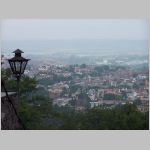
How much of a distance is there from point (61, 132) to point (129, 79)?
2.37 m

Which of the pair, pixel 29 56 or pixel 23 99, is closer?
pixel 29 56

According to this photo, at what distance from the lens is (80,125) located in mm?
7824

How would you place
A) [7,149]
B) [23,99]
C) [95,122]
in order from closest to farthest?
[7,149] < [95,122] < [23,99]

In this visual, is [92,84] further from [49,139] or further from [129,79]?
[49,139]

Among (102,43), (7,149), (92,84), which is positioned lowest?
(7,149)

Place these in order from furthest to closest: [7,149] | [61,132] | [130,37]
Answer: [130,37], [61,132], [7,149]

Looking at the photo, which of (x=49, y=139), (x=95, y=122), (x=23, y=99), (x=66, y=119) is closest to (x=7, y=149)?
(x=49, y=139)

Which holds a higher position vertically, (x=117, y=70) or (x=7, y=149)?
(x=117, y=70)

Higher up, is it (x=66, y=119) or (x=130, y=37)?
(x=130, y=37)

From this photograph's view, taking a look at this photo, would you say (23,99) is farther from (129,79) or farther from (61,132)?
(61,132)

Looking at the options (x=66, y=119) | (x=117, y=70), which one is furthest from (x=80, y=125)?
(x=117, y=70)

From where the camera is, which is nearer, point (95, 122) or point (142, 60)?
point (142, 60)

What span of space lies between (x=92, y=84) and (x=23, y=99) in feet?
5.40

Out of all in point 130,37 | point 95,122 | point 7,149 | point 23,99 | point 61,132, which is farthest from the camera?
point 23,99
